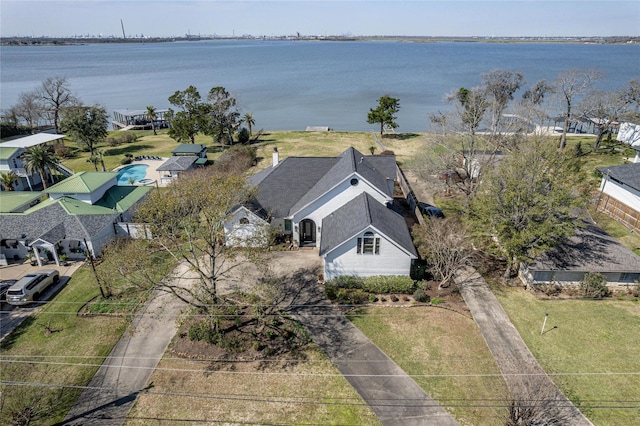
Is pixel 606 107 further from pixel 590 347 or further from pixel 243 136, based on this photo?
pixel 243 136

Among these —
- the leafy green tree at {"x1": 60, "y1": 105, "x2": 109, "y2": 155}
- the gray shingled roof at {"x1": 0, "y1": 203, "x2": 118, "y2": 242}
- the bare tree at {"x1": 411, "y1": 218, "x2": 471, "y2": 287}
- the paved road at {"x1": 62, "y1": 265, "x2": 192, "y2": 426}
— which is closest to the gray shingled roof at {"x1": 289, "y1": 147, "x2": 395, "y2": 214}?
the bare tree at {"x1": 411, "y1": 218, "x2": 471, "y2": 287}

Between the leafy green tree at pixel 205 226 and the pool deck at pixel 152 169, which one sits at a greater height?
the leafy green tree at pixel 205 226

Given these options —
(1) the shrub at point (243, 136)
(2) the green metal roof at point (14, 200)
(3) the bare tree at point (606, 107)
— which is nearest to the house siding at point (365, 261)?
(2) the green metal roof at point (14, 200)

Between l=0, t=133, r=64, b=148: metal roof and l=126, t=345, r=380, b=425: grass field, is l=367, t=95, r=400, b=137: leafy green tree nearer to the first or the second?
l=0, t=133, r=64, b=148: metal roof

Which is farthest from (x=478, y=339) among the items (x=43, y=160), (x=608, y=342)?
(x=43, y=160)

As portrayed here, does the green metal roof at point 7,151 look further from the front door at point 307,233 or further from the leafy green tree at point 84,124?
the front door at point 307,233
